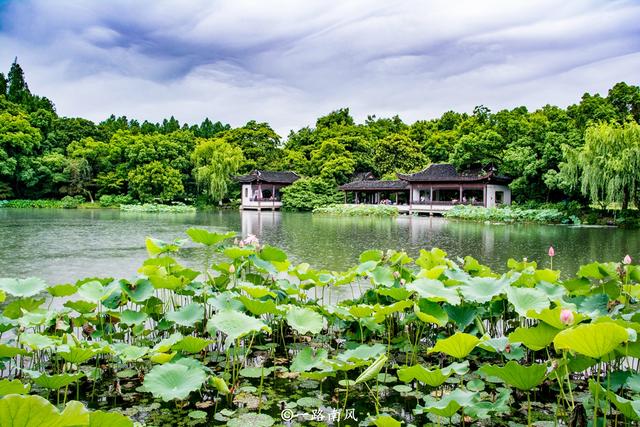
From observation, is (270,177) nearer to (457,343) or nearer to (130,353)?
(130,353)

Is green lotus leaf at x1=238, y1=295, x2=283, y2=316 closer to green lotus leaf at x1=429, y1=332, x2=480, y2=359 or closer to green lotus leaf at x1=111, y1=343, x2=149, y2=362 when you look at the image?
green lotus leaf at x1=111, y1=343, x2=149, y2=362

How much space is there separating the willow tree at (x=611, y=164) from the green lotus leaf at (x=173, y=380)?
18.6m

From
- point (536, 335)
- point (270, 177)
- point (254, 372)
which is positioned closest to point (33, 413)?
point (536, 335)

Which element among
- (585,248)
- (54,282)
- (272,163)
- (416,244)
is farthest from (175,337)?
(272,163)

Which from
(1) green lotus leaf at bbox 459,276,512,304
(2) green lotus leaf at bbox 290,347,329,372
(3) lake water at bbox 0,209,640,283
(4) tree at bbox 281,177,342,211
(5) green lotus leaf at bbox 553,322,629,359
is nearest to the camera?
(5) green lotus leaf at bbox 553,322,629,359

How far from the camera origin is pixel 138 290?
362 cm

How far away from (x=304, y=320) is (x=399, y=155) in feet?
104

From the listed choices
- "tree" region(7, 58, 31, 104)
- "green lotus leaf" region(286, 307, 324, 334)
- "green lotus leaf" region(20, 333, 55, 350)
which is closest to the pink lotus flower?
"green lotus leaf" region(286, 307, 324, 334)

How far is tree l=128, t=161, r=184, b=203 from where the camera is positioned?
32438mm

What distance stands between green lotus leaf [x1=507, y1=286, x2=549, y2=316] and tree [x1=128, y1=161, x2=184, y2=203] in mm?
31536

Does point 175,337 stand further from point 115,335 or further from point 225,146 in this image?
point 225,146

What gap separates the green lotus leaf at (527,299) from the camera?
283 cm

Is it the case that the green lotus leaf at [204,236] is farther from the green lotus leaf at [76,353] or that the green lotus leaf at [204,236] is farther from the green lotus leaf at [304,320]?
the green lotus leaf at [76,353]

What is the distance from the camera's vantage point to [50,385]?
8.11 ft
